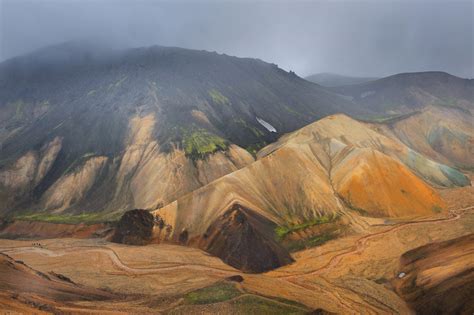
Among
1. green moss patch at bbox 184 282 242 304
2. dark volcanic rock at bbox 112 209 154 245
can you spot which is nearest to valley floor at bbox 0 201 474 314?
green moss patch at bbox 184 282 242 304

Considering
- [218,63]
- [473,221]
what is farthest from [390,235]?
[218,63]

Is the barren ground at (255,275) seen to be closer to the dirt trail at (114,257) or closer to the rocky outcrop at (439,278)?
the dirt trail at (114,257)

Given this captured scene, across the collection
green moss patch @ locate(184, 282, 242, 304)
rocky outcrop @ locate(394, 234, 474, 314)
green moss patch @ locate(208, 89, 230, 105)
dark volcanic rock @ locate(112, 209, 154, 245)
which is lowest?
rocky outcrop @ locate(394, 234, 474, 314)

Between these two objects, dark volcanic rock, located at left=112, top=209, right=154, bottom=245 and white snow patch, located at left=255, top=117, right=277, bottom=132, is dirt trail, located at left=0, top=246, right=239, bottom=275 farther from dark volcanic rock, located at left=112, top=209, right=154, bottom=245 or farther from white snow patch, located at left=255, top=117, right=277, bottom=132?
white snow patch, located at left=255, top=117, right=277, bottom=132

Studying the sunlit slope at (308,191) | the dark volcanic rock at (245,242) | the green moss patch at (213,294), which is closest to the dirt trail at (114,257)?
the dark volcanic rock at (245,242)

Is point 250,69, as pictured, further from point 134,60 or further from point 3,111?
point 3,111

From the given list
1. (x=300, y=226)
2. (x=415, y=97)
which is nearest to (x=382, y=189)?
(x=300, y=226)
